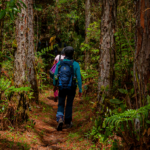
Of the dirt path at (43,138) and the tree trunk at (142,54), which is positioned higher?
the tree trunk at (142,54)

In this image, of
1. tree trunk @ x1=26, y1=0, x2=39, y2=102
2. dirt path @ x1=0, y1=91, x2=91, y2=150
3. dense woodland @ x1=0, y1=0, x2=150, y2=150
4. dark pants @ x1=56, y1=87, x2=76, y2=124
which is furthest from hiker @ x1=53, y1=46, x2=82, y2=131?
tree trunk @ x1=26, y1=0, x2=39, y2=102

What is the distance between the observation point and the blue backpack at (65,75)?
500 cm

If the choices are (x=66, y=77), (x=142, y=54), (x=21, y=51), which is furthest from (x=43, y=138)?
(x=142, y=54)

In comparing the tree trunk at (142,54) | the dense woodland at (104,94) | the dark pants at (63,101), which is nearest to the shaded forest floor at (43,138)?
the dense woodland at (104,94)

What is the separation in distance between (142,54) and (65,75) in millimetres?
2831

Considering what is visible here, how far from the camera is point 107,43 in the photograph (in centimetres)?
432

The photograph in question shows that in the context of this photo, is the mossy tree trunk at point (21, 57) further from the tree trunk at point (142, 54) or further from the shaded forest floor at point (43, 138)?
the tree trunk at point (142, 54)

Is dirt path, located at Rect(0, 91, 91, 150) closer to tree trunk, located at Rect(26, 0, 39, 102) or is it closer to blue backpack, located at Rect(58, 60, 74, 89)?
blue backpack, located at Rect(58, 60, 74, 89)

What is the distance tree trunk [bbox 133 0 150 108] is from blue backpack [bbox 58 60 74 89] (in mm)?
2712

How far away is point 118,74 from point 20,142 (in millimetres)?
2851

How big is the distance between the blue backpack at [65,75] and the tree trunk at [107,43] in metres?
1.00

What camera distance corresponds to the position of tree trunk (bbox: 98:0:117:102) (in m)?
4.29

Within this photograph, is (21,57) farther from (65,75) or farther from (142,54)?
(142,54)

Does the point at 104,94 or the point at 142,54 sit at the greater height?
the point at 142,54
